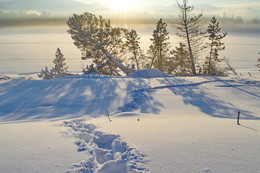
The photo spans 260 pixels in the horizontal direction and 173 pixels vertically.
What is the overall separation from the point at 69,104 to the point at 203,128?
16.5 feet

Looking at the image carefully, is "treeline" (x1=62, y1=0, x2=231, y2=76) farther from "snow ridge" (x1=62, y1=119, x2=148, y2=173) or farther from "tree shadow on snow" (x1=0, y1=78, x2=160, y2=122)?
"snow ridge" (x1=62, y1=119, x2=148, y2=173)

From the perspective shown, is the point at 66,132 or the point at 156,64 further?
the point at 156,64

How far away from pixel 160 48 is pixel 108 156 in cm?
2837

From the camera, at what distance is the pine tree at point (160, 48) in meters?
28.8

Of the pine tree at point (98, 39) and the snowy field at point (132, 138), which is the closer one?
the snowy field at point (132, 138)

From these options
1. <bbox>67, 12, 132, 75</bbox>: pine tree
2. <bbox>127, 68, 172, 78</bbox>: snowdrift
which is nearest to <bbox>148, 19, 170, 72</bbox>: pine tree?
<bbox>67, 12, 132, 75</bbox>: pine tree

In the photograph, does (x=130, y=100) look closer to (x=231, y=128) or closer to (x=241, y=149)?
(x=231, y=128)

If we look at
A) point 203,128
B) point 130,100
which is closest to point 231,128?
point 203,128

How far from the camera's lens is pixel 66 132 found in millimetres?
3801

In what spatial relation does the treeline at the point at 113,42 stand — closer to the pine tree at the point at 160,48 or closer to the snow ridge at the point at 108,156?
the pine tree at the point at 160,48

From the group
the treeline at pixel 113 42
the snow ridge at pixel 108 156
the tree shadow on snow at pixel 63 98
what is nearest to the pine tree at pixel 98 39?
the treeline at pixel 113 42

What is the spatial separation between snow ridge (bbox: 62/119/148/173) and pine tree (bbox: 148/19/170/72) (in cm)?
2613

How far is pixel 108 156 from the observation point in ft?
9.68

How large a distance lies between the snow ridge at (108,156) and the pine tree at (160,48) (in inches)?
1029
